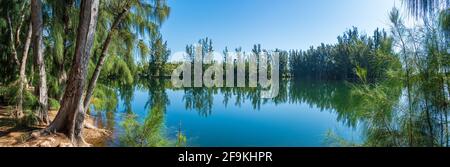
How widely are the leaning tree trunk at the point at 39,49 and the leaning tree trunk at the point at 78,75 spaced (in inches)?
49.0

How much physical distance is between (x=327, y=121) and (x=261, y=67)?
117 ft

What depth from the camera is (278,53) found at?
4844 cm

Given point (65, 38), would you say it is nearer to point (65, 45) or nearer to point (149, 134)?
point (65, 45)

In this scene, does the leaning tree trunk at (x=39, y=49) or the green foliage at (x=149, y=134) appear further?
the leaning tree trunk at (x=39, y=49)

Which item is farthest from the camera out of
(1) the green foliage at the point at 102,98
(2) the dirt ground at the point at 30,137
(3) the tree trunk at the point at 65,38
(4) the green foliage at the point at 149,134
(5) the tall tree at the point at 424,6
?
(1) the green foliage at the point at 102,98

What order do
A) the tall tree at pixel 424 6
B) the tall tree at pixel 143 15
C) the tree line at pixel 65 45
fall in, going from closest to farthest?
the tall tree at pixel 424 6 < the tree line at pixel 65 45 < the tall tree at pixel 143 15

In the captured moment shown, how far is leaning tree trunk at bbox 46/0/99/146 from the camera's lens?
4023 mm

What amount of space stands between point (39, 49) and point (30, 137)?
167cm

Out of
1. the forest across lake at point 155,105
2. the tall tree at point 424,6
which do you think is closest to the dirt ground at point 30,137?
the forest across lake at point 155,105

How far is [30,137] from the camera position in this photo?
162 inches

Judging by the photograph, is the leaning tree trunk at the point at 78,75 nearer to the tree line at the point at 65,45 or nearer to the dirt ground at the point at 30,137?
the tree line at the point at 65,45

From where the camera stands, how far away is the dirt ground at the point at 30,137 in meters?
3.96

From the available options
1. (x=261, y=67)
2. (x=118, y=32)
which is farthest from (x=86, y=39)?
(x=261, y=67)

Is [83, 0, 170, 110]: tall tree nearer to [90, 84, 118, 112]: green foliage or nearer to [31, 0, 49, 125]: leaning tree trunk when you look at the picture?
[31, 0, 49, 125]: leaning tree trunk
